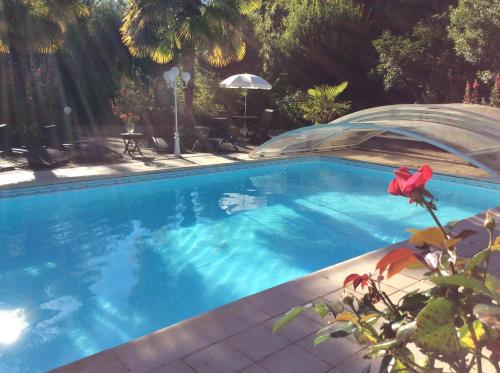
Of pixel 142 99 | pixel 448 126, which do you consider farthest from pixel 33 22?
pixel 448 126

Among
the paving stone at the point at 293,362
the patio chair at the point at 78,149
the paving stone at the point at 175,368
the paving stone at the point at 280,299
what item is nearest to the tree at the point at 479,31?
the patio chair at the point at 78,149

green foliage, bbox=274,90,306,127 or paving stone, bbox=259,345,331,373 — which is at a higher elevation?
green foliage, bbox=274,90,306,127

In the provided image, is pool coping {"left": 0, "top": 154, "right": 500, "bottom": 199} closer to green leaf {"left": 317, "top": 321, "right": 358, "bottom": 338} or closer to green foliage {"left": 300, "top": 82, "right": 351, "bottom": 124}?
green foliage {"left": 300, "top": 82, "right": 351, "bottom": 124}

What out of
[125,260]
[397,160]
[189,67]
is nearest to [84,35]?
[189,67]

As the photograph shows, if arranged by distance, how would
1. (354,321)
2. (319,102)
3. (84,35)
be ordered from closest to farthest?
(354,321) < (319,102) < (84,35)

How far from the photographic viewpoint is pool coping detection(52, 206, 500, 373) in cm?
277

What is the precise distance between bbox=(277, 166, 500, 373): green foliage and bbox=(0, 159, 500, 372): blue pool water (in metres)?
3.28

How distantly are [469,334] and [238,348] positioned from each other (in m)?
1.98

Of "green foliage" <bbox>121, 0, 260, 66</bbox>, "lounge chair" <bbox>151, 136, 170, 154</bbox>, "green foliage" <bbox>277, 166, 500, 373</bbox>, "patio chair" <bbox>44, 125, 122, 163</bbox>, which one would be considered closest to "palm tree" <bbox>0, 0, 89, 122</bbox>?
"green foliage" <bbox>121, 0, 260, 66</bbox>

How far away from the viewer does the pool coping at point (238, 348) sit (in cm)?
277

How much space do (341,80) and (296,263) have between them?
13.3 metres

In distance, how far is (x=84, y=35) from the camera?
62.6ft

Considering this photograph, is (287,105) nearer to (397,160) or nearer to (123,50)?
(397,160)

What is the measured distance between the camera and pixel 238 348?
2.96 metres
